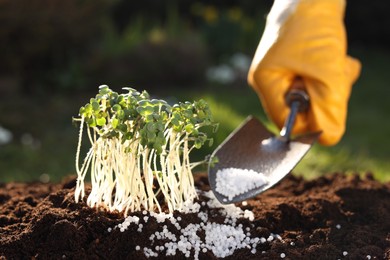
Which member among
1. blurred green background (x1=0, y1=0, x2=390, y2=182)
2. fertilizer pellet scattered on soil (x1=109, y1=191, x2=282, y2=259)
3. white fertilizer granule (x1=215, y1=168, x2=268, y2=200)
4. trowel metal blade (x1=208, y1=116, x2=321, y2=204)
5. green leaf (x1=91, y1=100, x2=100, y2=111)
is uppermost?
blurred green background (x1=0, y1=0, x2=390, y2=182)

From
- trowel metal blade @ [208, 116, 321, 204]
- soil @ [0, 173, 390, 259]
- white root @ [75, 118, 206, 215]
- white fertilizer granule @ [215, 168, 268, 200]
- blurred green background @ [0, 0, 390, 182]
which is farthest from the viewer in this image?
blurred green background @ [0, 0, 390, 182]

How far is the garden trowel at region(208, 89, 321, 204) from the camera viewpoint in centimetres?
217

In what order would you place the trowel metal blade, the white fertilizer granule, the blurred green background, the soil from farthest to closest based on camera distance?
the blurred green background, the trowel metal blade, the white fertilizer granule, the soil

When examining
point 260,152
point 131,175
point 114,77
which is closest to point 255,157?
point 260,152

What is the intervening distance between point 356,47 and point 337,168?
4.30 m

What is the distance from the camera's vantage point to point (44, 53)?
5.66 metres

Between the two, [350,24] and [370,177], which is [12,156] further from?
[350,24]

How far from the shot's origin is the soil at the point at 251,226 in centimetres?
181

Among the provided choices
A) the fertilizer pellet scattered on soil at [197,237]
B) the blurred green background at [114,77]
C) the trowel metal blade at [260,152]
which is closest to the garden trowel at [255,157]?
the trowel metal blade at [260,152]

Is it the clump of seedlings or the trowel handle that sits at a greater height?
the trowel handle

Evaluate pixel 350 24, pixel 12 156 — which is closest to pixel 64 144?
pixel 12 156

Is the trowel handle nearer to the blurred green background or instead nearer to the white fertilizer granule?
the white fertilizer granule

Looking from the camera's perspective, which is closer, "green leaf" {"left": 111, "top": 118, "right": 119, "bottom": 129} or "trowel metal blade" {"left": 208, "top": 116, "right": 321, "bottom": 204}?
"green leaf" {"left": 111, "top": 118, "right": 119, "bottom": 129}

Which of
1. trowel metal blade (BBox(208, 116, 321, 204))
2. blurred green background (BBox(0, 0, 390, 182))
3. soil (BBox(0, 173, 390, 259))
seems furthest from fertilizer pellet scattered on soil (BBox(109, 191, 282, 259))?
blurred green background (BBox(0, 0, 390, 182))
